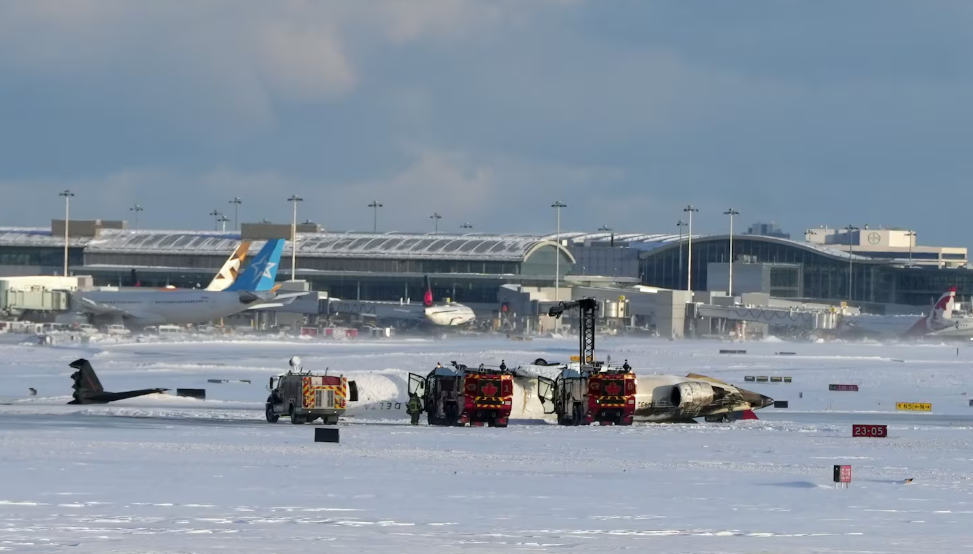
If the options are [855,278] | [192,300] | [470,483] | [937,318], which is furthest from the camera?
[855,278]

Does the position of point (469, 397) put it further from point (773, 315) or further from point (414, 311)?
point (773, 315)

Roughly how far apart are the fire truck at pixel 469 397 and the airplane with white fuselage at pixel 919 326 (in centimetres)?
10958

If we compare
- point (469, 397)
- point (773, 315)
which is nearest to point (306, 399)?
point (469, 397)

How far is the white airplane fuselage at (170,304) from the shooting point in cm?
12800

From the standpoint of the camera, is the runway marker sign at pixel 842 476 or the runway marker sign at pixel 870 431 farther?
the runway marker sign at pixel 870 431

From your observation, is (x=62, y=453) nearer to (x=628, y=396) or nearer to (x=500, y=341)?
(x=628, y=396)

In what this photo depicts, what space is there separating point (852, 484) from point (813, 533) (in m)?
7.49

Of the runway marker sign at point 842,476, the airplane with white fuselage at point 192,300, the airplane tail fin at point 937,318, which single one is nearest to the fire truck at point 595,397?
the runway marker sign at point 842,476

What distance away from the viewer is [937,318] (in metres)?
147

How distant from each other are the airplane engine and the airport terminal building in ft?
415

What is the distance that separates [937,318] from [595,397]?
109360mm

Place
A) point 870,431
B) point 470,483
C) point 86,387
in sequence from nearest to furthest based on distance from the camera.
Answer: point 470,483, point 870,431, point 86,387

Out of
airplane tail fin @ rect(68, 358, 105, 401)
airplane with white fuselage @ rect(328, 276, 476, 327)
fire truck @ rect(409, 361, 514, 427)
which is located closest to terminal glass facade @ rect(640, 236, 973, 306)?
airplane with white fuselage @ rect(328, 276, 476, 327)

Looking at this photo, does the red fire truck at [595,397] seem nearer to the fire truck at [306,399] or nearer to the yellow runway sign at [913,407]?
the fire truck at [306,399]
